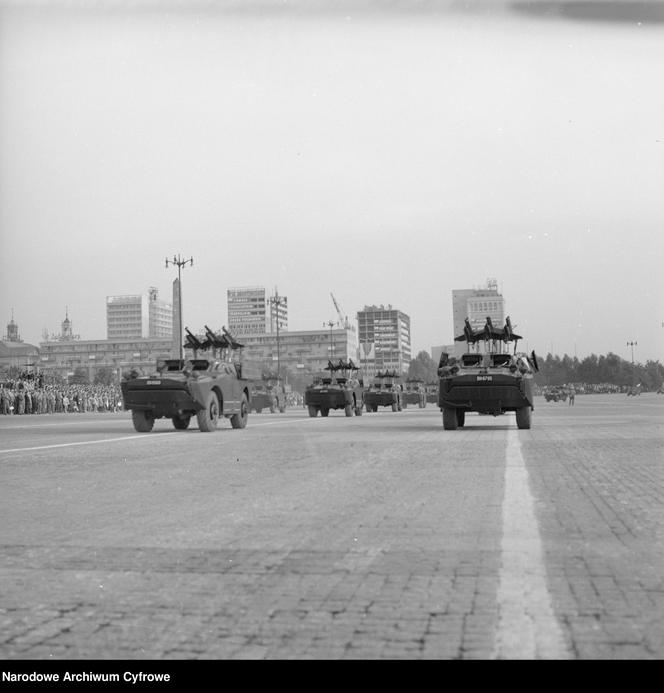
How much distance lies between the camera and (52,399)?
185ft

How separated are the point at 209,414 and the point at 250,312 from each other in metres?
103

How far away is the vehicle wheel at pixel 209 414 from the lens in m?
22.1

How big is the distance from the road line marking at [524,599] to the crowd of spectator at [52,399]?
47.6 meters

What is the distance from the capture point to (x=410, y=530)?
655 cm

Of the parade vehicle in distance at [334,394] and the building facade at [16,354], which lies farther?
the building facade at [16,354]

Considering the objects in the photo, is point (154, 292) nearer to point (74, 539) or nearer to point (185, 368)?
point (185, 368)

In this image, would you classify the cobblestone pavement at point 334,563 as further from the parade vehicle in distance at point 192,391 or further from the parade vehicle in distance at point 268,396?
the parade vehicle in distance at point 268,396

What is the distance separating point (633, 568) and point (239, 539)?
8.19 ft

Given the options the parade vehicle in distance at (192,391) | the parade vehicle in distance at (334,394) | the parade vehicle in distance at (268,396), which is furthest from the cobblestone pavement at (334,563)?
the parade vehicle in distance at (268,396)

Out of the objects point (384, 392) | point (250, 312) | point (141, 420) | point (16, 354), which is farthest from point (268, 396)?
point (250, 312)

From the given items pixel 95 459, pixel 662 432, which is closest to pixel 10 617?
pixel 95 459

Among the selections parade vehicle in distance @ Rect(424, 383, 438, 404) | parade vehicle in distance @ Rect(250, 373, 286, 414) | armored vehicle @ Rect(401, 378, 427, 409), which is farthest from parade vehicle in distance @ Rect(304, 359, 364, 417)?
parade vehicle in distance @ Rect(424, 383, 438, 404)

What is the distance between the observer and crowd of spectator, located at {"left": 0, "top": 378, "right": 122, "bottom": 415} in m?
51.4

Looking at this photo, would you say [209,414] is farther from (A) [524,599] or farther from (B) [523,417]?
(A) [524,599]
